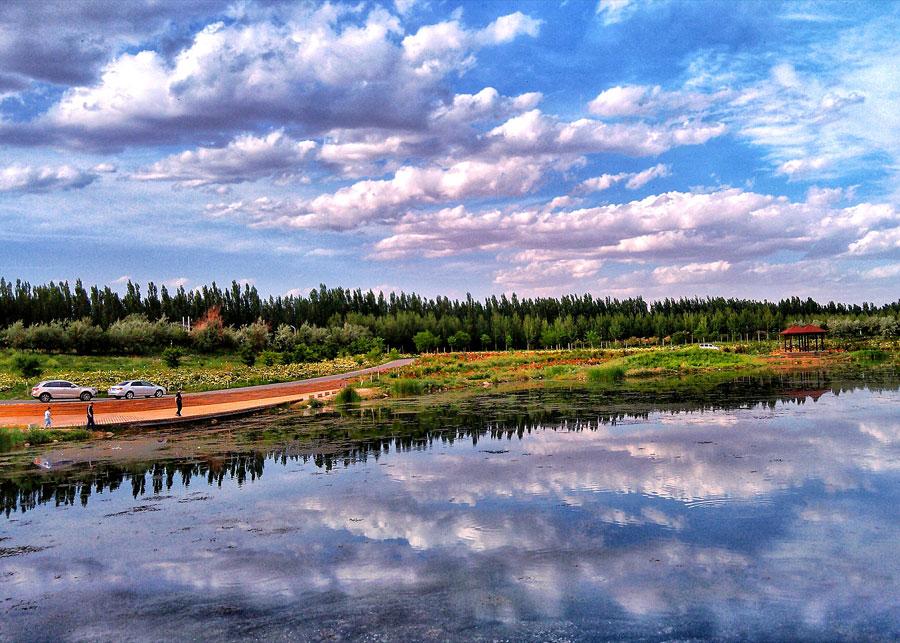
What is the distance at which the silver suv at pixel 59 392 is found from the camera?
42406 millimetres

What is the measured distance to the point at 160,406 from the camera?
40375mm

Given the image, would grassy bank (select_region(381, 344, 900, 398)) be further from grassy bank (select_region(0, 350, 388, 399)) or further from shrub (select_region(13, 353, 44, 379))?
shrub (select_region(13, 353, 44, 379))

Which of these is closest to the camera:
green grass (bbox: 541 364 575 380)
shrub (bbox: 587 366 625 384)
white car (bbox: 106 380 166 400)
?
white car (bbox: 106 380 166 400)

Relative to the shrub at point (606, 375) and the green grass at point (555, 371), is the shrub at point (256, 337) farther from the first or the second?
the shrub at point (606, 375)

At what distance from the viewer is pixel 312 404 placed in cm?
3953

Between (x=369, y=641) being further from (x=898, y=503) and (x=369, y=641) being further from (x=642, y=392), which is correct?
(x=642, y=392)

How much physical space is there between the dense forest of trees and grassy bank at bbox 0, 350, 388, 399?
6.26 metres

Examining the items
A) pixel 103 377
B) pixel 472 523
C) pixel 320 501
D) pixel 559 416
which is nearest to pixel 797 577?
pixel 472 523

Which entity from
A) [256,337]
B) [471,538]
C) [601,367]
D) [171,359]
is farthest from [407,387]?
[256,337]

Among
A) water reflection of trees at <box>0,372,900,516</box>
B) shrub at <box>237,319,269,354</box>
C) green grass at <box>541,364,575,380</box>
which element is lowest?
green grass at <box>541,364,575,380</box>

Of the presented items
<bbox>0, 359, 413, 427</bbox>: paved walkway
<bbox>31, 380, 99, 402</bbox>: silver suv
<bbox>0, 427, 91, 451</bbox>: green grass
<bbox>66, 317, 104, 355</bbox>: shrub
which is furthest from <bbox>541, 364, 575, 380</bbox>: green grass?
<bbox>66, 317, 104, 355</bbox>: shrub

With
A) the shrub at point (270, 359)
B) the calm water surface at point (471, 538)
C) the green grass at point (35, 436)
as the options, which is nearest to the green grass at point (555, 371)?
the shrub at point (270, 359)

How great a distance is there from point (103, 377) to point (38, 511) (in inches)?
1677

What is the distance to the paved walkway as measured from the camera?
34.8 m
